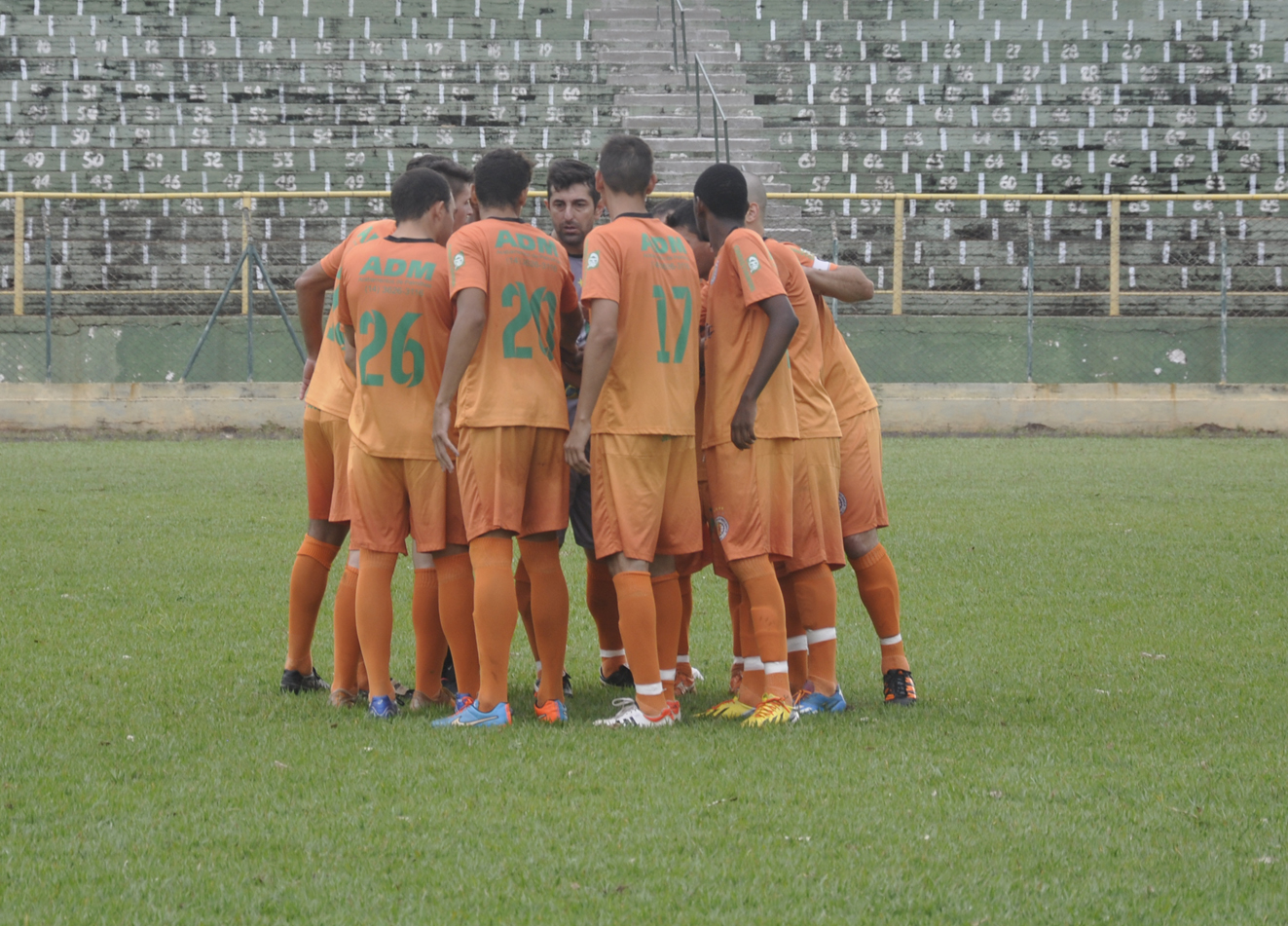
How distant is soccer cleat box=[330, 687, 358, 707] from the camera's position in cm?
534

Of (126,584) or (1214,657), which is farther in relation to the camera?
(126,584)

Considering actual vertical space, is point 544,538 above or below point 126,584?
above

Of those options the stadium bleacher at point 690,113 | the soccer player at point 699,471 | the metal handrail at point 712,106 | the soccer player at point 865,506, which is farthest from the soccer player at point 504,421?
the metal handrail at point 712,106

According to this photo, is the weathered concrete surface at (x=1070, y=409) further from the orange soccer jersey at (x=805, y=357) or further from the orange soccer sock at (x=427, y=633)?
the orange soccer sock at (x=427, y=633)

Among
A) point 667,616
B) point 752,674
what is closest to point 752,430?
point 667,616

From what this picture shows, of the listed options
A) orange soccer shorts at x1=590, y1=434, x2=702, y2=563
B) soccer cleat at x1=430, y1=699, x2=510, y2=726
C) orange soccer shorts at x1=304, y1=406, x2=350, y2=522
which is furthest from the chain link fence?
soccer cleat at x1=430, y1=699, x2=510, y2=726

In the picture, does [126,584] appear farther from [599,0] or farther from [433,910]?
[599,0]

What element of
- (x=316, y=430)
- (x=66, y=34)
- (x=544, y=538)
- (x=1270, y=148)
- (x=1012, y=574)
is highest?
(x=66, y=34)

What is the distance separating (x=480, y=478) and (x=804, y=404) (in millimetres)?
1207

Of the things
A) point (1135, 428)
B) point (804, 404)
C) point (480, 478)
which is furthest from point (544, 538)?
point (1135, 428)

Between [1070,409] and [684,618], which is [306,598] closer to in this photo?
[684,618]

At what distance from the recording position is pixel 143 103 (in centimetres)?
2155

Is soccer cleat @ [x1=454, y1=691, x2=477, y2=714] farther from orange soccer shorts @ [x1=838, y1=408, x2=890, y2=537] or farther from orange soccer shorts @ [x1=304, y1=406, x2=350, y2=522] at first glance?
orange soccer shorts @ [x1=838, y1=408, x2=890, y2=537]

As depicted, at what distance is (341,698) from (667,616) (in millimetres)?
1250
